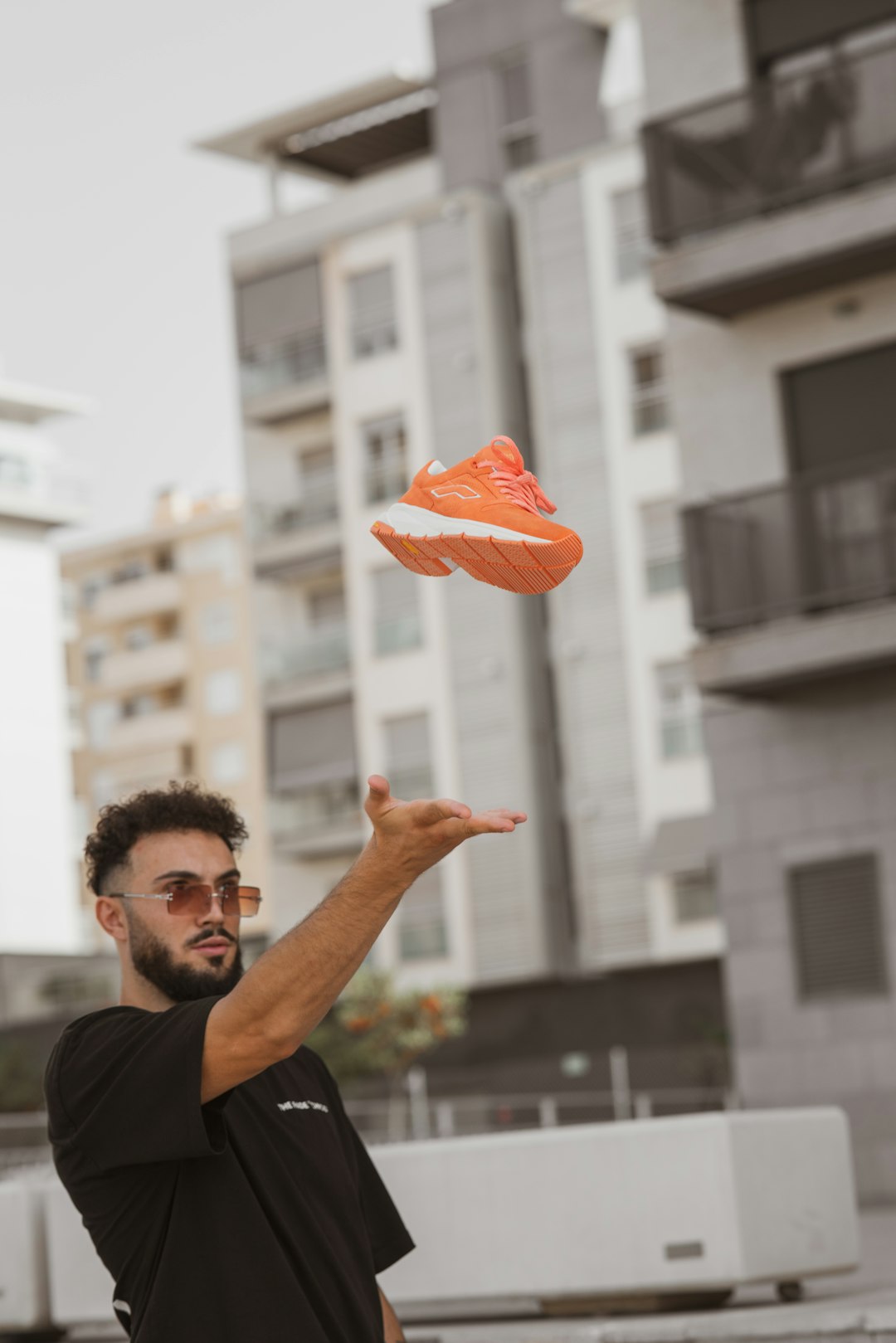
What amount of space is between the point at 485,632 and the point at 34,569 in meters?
29.3

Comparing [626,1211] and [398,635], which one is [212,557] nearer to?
[398,635]

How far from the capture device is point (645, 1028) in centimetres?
4294

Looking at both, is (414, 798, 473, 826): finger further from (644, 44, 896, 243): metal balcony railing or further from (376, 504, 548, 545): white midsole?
(644, 44, 896, 243): metal balcony railing

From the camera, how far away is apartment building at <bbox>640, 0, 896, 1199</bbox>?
18.9 metres

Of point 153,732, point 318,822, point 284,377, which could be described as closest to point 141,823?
point 318,822

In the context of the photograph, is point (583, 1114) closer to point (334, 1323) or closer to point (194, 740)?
point (334, 1323)

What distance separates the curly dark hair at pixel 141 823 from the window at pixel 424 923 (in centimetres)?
4264

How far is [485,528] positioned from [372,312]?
4842 centimetres

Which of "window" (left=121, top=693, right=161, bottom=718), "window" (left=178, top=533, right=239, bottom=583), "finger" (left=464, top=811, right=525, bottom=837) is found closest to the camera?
"finger" (left=464, top=811, right=525, bottom=837)

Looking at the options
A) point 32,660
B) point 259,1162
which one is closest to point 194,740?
point 32,660

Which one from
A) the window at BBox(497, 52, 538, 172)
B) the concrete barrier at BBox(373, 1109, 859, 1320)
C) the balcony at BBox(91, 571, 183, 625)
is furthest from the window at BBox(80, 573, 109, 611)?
the concrete barrier at BBox(373, 1109, 859, 1320)

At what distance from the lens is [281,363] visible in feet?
176

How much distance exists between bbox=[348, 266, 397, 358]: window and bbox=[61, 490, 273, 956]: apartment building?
26637 millimetres

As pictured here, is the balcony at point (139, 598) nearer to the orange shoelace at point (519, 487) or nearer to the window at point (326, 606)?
the window at point (326, 606)
